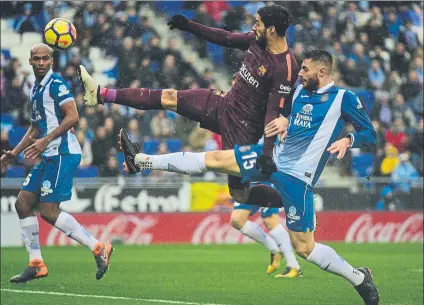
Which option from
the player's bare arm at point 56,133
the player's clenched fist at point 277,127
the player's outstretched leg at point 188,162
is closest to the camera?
the player's clenched fist at point 277,127

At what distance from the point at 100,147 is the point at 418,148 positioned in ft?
21.1

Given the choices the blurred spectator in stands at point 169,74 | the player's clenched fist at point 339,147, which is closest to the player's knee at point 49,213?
the player's clenched fist at point 339,147

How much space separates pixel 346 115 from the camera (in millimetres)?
9156

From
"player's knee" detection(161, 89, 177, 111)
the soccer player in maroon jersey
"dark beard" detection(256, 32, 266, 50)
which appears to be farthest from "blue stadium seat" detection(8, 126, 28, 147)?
"dark beard" detection(256, 32, 266, 50)

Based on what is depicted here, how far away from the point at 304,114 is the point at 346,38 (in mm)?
12143

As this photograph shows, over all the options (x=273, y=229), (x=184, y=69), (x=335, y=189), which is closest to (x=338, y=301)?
(x=273, y=229)

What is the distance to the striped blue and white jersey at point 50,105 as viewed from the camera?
11.1 m

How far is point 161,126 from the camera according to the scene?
18.8 metres

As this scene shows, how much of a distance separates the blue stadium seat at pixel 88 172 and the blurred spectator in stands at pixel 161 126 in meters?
1.28

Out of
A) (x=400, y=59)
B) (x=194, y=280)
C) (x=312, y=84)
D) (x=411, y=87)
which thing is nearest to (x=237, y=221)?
(x=194, y=280)

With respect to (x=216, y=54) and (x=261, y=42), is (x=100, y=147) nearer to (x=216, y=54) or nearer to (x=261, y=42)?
(x=216, y=54)

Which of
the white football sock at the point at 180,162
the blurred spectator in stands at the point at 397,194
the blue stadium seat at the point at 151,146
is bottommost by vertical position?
the blurred spectator in stands at the point at 397,194

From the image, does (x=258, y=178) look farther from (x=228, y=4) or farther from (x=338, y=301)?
(x=228, y=4)

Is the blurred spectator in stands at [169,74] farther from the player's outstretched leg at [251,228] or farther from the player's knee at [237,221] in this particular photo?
the player's knee at [237,221]
